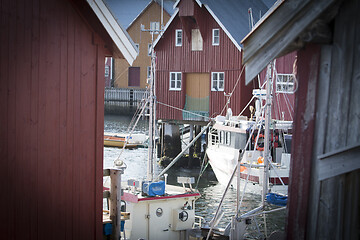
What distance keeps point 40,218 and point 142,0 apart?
69.9 m

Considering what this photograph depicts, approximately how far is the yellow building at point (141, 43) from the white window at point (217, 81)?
20.9 meters

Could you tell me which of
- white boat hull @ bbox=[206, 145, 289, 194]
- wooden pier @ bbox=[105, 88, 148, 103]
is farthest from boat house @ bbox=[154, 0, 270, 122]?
wooden pier @ bbox=[105, 88, 148, 103]

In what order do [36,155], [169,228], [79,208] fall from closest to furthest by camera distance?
[36,155], [79,208], [169,228]

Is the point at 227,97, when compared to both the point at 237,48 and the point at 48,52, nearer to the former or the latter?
the point at 237,48

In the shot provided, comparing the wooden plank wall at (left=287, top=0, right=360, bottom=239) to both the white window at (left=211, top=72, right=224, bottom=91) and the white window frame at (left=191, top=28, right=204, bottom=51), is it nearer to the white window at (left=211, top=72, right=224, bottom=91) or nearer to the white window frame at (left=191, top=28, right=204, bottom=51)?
the white window at (left=211, top=72, right=224, bottom=91)

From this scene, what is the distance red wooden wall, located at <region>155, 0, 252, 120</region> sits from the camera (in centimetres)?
3216

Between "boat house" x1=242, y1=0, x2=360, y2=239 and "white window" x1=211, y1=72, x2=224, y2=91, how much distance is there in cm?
2751

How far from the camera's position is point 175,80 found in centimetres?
3422

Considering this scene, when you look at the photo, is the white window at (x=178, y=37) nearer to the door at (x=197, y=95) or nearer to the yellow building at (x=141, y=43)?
the door at (x=197, y=95)

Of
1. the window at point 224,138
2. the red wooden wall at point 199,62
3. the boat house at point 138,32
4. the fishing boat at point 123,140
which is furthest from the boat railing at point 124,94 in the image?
the window at point 224,138

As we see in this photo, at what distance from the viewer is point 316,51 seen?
4863 millimetres

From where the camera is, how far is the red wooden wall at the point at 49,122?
6984mm

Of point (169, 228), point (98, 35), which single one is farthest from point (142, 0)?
point (98, 35)

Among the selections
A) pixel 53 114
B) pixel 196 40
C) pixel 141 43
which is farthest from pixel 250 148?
pixel 141 43
